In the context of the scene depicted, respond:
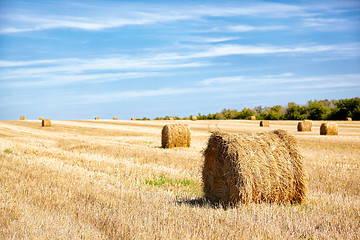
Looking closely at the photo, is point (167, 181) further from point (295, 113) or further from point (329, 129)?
point (295, 113)

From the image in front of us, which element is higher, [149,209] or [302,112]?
[302,112]

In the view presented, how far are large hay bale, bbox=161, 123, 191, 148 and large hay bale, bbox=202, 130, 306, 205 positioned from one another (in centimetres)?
1137

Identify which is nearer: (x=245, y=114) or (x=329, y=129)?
(x=329, y=129)

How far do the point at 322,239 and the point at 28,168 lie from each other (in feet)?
27.9

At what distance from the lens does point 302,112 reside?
199ft

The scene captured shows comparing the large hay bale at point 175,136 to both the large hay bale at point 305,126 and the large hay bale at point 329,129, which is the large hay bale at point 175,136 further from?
the large hay bale at point 305,126

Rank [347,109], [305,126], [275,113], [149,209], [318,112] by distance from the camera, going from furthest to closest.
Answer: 1. [275,113]
2. [318,112]
3. [347,109]
4. [305,126]
5. [149,209]

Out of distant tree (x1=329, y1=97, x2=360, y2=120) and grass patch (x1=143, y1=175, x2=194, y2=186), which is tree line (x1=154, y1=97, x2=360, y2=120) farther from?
grass patch (x1=143, y1=175, x2=194, y2=186)

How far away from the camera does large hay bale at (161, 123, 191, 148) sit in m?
19.0

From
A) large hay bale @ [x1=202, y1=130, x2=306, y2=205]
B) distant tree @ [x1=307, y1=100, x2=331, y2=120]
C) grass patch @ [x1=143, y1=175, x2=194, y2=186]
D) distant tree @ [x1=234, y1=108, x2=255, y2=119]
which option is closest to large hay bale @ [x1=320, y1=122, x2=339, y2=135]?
grass patch @ [x1=143, y1=175, x2=194, y2=186]

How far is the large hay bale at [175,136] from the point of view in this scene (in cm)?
1902

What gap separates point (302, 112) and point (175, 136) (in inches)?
1830

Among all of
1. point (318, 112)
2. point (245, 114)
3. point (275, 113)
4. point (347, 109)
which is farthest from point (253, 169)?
point (245, 114)

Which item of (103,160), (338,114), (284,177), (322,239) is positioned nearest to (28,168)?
(103,160)
